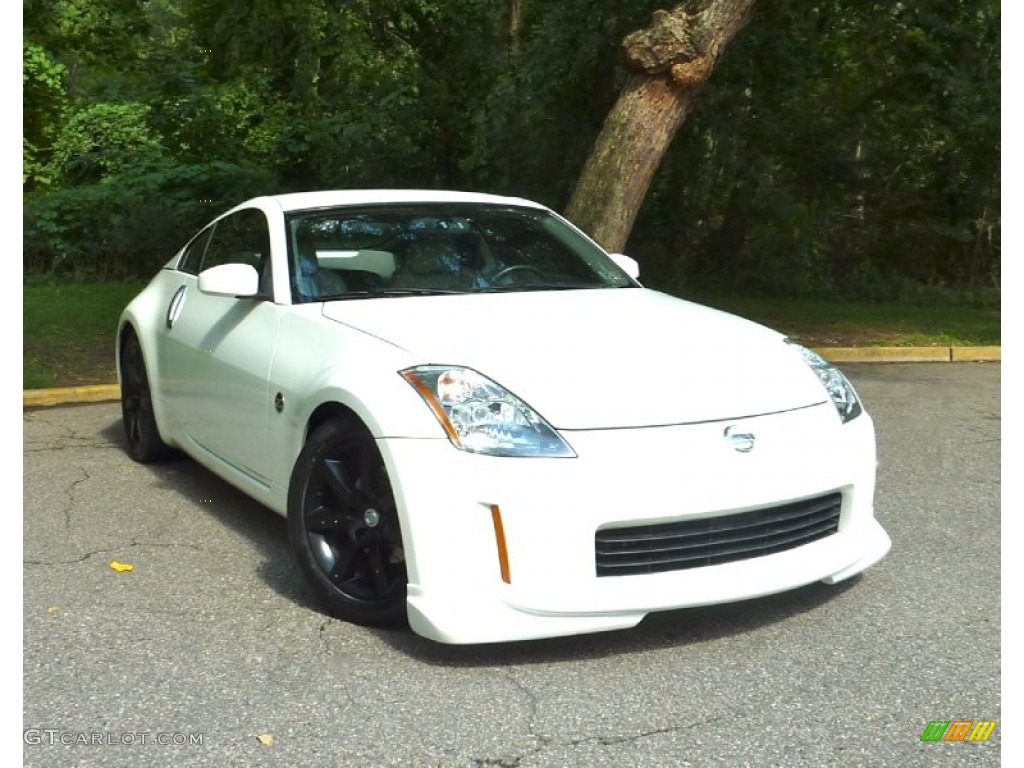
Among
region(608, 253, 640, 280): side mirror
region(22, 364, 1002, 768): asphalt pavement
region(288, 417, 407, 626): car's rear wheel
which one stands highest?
region(608, 253, 640, 280): side mirror

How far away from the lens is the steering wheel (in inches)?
215

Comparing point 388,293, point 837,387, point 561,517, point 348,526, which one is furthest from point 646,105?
point 561,517

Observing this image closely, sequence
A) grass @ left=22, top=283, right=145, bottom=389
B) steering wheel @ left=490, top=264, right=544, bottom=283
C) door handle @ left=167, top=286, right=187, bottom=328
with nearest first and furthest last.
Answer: steering wheel @ left=490, top=264, right=544, bottom=283 < door handle @ left=167, top=286, right=187, bottom=328 < grass @ left=22, top=283, right=145, bottom=389

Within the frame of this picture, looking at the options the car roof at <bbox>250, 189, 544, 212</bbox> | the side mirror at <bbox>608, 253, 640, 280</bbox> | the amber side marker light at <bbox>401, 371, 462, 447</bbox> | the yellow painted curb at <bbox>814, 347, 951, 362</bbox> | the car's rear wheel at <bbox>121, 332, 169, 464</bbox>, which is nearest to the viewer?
the amber side marker light at <bbox>401, 371, 462, 447</bbox>

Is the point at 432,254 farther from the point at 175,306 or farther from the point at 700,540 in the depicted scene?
the point at 700,540

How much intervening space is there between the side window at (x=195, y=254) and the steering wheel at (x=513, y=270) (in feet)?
6.18

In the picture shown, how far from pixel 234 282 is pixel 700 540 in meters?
2.29

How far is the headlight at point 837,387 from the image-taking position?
4570 mm

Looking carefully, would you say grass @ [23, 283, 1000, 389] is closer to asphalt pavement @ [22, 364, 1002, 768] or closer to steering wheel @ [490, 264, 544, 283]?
asphalt pavement @ [22, 364, 1002, 768]

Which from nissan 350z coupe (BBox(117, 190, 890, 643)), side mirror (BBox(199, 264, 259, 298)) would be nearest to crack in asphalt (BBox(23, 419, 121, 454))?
nissan 350z coupe (BBox(117, 190, 890, 643))

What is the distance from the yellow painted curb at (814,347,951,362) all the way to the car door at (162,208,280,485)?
7024mm

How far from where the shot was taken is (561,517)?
Answer: 12.8 feet

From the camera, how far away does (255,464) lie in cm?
523
